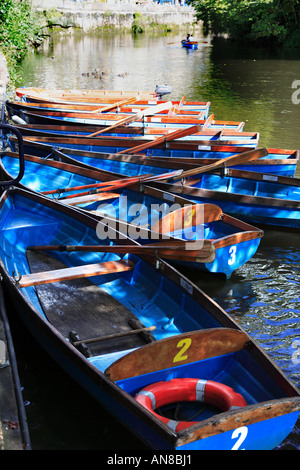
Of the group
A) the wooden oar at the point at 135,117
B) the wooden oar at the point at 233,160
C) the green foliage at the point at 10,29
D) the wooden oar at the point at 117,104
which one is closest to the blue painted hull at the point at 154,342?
the wooden oar at the point at 233,160

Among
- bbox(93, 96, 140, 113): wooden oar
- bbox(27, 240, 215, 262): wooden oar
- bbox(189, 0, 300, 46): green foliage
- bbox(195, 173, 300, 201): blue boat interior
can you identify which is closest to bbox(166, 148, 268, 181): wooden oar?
bbox(195, 173, 300, 201): blue boat interior

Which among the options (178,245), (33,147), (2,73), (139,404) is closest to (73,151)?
(33,147)

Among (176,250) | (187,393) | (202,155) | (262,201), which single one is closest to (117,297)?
(176,250)

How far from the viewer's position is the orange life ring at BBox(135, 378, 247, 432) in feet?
14.0

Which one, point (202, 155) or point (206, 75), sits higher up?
point (206, 75)

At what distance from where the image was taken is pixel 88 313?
19.1 feet

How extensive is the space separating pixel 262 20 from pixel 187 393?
39610 millimetres

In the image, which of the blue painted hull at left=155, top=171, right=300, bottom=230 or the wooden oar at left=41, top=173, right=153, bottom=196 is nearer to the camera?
the blue painted hull at left=155, top=171, right=300, bottom=230

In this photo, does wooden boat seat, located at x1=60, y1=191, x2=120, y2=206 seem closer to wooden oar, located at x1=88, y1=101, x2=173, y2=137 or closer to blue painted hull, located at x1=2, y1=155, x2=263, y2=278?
blue painted hull, located at x1=2, y1=155, x2=263, y2=278

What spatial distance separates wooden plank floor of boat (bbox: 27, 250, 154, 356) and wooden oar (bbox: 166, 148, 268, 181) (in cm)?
318

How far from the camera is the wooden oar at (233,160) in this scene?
29.0 feet

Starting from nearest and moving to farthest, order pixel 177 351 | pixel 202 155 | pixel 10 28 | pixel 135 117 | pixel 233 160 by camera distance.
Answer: pixel 177 351 < pixel 233 160 < pixel 202 155 < pixel 135 117 < pixel 10 28

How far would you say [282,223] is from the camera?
28.0 feet

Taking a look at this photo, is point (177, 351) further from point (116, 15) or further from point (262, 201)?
point (116, 15)
